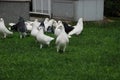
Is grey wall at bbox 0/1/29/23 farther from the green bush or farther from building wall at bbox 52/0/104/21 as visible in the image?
the green bush

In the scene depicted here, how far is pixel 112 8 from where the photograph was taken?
24.8m

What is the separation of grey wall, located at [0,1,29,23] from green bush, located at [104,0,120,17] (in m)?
6.28

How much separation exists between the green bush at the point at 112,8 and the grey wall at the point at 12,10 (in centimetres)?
628

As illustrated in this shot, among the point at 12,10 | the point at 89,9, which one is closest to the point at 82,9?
the point at 89,9

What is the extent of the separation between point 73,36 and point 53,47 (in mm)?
2682

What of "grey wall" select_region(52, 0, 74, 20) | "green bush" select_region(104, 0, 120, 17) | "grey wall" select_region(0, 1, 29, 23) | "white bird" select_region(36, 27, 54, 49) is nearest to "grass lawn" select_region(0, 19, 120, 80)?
"white bird" select_region(36, 27, 54, 49)

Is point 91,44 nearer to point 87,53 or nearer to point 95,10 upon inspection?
point 87,53

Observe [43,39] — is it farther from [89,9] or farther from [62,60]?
[89,9]

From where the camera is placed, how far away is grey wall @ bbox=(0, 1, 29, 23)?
19984 millimetres

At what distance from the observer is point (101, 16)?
22766 millimetres

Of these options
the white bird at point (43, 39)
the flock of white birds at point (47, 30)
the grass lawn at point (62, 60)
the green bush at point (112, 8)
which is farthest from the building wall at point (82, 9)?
the white bird at point (43, 39)

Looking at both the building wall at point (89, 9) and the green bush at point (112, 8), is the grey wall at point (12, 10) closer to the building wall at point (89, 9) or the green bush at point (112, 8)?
the building wall at point (89, 9)

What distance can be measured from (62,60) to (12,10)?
9.49 m

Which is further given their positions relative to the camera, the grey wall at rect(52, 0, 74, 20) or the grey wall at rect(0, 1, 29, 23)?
the grey wall at rect(52, 0, 74, 20)
